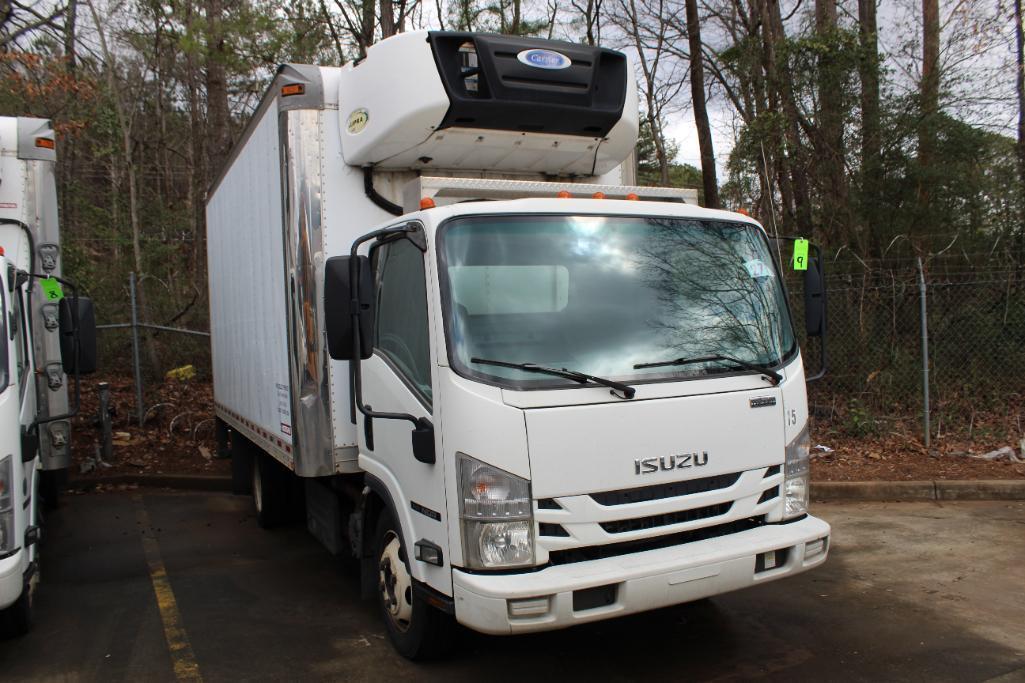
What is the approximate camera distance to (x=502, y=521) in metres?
3.41

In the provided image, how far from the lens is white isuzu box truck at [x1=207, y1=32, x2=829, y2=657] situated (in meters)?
3.45

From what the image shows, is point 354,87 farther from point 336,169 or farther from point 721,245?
point 721,245

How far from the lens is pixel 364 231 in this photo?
4.88 meters

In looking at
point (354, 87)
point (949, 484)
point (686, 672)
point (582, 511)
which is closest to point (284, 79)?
point (354, 87)

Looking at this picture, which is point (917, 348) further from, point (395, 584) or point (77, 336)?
point (77, 336)

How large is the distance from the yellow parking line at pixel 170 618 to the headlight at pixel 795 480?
322 cm

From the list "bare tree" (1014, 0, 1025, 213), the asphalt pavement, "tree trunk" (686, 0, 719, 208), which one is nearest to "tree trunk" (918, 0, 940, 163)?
"bare tree" (1014, 0, 1025, 213)

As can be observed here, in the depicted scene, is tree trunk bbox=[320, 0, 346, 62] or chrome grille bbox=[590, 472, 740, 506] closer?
chrome grille bbox=[590, 472, 740, 506]

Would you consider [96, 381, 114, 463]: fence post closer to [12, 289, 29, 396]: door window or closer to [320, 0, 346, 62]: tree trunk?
[12, 289, 29, 396]: door window

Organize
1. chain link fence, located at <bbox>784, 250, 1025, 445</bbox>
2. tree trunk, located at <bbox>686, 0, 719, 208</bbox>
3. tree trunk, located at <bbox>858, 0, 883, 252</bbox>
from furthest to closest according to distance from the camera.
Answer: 1. tree trunk, located at <bbox>686, 0, 719, 208</bbox>
2. tree trunk, located at <bbox>858, 0, 883, 252</bbox>
3. chain link fence, located at <bbox>784, 250, 1025, 445</bbox>

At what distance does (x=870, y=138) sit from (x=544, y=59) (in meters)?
Result: 8.16

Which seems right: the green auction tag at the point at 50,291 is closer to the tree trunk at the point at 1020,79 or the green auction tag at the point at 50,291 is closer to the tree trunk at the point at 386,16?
the tree trunk at the point at 386,16

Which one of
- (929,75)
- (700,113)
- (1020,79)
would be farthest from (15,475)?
(700,113)

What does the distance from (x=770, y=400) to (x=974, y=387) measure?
6.84m
